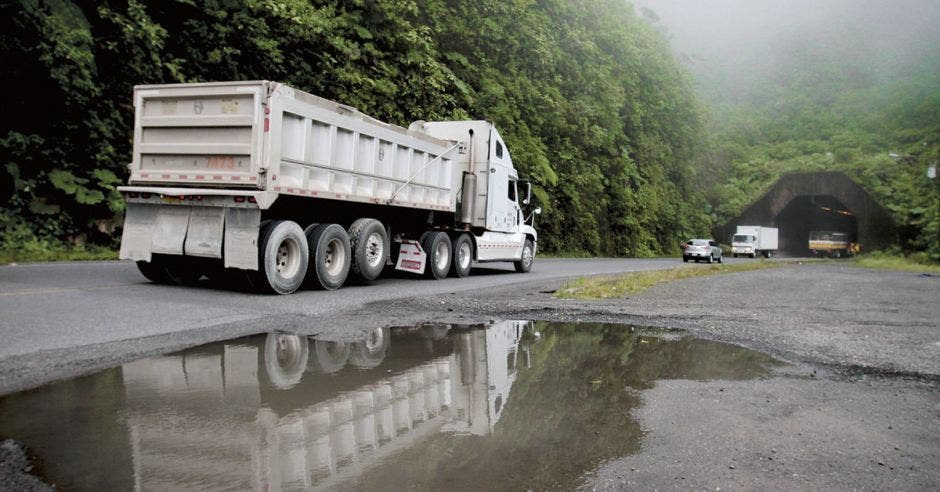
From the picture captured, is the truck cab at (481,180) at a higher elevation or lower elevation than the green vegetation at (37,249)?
higher

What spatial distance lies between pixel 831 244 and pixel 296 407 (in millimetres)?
67478

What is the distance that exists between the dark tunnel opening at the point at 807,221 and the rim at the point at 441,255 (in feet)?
175

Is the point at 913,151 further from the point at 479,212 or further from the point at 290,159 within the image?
the point at 290,159

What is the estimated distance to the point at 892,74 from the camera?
8644cm

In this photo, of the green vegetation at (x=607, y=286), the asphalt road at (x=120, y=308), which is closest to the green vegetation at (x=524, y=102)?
the asphalt road at (x=120, y=308)

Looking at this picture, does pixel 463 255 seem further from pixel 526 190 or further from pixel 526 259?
pixel 526 190

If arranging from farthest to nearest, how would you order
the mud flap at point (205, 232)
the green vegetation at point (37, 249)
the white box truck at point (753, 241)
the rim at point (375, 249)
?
the white box truck at point (753, 241)
the green vegetation at point (37, 249)
the rim at point (375, 249)
the mud flap at point (205, 232)

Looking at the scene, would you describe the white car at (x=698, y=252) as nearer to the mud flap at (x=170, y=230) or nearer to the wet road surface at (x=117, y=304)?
the wet road surface at (x=117, y=304)

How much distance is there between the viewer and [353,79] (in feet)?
68.3

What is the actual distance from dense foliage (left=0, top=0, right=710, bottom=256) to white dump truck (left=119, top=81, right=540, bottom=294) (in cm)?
470

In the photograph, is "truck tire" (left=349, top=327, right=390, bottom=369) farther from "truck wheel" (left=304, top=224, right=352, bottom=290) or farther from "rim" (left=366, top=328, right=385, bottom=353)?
"truck wheel" (left=304, top=224, right=352, bottom=290)

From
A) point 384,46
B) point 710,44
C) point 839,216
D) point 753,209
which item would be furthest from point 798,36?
point 384,46

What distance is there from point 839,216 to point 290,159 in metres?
67.1

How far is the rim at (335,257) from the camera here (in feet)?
41.9
